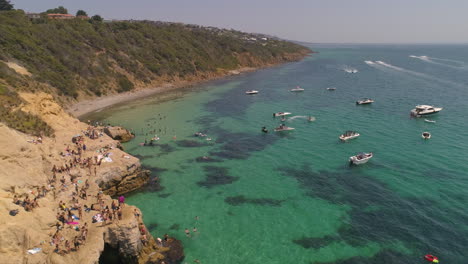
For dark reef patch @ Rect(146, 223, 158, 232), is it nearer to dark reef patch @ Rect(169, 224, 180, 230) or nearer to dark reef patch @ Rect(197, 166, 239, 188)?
dark reef patch @ Rect(169, 224, 180, 230)

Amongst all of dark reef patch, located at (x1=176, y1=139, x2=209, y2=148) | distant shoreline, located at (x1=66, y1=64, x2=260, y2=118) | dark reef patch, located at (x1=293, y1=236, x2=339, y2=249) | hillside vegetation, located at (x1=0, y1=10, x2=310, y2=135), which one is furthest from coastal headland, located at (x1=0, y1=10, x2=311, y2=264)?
dark reef patch, located at (x1=176, y1=139, x2=209, y2=148)

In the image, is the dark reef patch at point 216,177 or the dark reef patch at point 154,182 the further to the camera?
the dark reef patch at point 216,177

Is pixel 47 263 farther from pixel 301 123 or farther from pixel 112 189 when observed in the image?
pixel 301 123

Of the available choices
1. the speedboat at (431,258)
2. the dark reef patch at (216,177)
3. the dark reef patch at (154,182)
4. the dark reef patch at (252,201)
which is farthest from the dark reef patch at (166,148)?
the speedboat at (431,258)

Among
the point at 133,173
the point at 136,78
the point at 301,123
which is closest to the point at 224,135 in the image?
the point at 301,123

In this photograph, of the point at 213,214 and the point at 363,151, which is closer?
the point at 213,214

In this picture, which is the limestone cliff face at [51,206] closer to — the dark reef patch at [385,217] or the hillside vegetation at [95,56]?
the hillside vegetation at [95,56]
